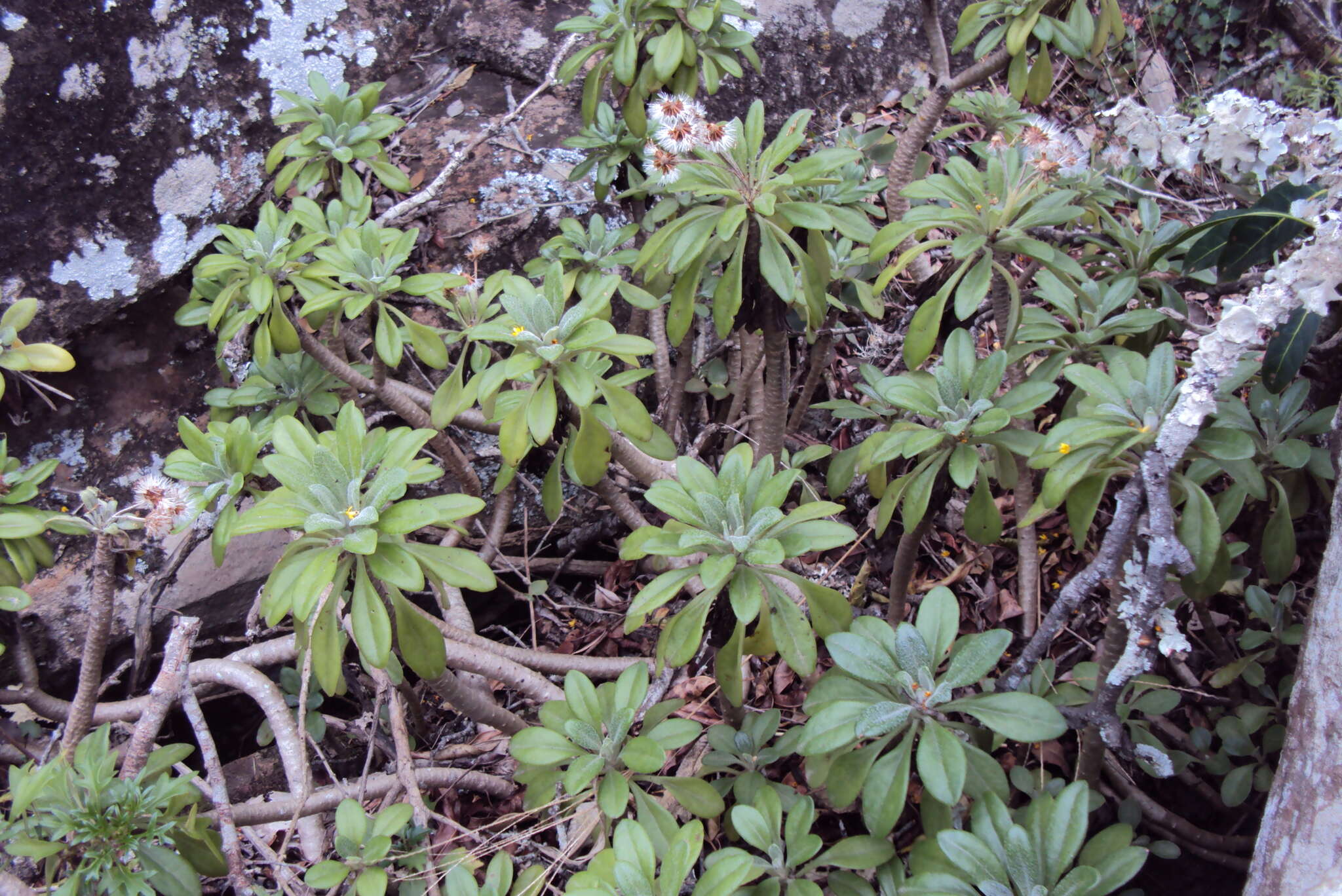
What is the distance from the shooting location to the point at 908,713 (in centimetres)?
143

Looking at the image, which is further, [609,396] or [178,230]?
[178,230]

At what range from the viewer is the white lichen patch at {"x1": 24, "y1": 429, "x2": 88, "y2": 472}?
93.3 inches

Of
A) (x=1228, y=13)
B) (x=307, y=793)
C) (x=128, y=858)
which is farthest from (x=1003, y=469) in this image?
(x=1228, y=13)

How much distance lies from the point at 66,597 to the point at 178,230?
3.76 feet

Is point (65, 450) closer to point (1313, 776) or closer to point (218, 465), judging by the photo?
point (218, 465)

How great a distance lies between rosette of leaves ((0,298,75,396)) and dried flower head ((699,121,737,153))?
1.60 m

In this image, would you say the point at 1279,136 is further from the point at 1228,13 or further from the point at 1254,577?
the point at 1228,13

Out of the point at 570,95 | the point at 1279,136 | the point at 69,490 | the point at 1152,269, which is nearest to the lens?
the point at 1279,136

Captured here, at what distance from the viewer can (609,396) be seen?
64.9 inches

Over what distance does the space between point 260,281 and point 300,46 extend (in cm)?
121

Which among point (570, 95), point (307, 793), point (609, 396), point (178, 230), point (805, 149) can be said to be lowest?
point (307, 793)

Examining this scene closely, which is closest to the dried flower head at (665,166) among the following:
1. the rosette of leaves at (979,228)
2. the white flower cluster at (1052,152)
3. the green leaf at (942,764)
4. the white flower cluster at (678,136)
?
the white flower cluster at (678,136)

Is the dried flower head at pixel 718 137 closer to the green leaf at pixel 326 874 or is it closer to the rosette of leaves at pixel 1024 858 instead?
the rosette of leaves at pixel 1024 858

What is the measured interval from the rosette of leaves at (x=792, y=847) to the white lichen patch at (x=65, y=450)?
2.20 metres
